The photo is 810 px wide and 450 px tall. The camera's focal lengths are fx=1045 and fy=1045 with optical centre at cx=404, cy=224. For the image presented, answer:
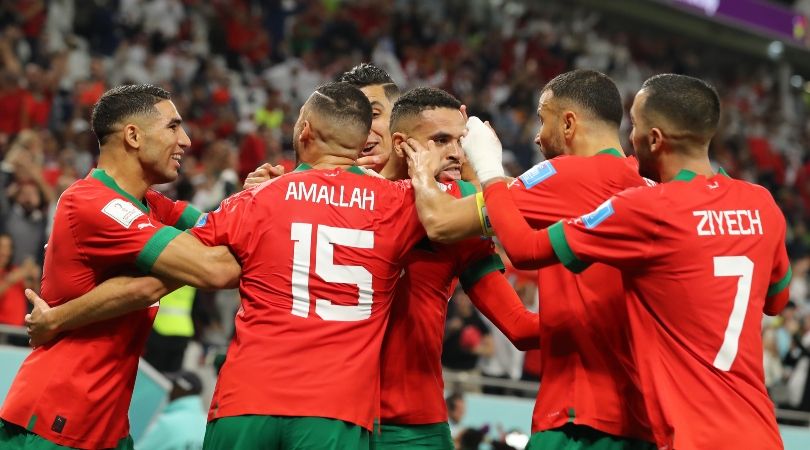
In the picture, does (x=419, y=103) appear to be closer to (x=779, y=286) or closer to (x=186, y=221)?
(x=186, y=221)

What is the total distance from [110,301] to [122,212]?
0.33 metres

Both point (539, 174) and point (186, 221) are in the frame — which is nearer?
point (539, 174)

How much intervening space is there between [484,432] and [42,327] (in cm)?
468

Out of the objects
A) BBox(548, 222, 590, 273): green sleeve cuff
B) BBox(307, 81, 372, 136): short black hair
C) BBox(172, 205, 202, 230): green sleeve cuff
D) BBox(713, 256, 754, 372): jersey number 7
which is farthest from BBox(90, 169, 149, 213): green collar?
BBox(713, 256, 754, 372): jersey number 7

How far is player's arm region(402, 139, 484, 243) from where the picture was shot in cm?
→ 376

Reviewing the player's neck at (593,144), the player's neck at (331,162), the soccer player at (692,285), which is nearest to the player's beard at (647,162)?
the soccer player at (692,285)

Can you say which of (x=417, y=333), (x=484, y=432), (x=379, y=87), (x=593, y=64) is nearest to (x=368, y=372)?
(x=417, y=333)

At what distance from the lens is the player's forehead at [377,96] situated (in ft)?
16.8

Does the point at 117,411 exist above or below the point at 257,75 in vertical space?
below

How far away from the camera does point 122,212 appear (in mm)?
3896

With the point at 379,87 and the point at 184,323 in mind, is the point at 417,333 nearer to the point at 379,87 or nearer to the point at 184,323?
the point at 379,87

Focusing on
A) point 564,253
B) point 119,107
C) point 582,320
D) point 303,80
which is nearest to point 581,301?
point 582,320

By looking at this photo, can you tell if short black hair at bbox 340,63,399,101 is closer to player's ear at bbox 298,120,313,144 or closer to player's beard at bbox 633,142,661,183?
player's ear at bbox 298,120,313,144

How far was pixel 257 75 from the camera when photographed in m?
15.5
